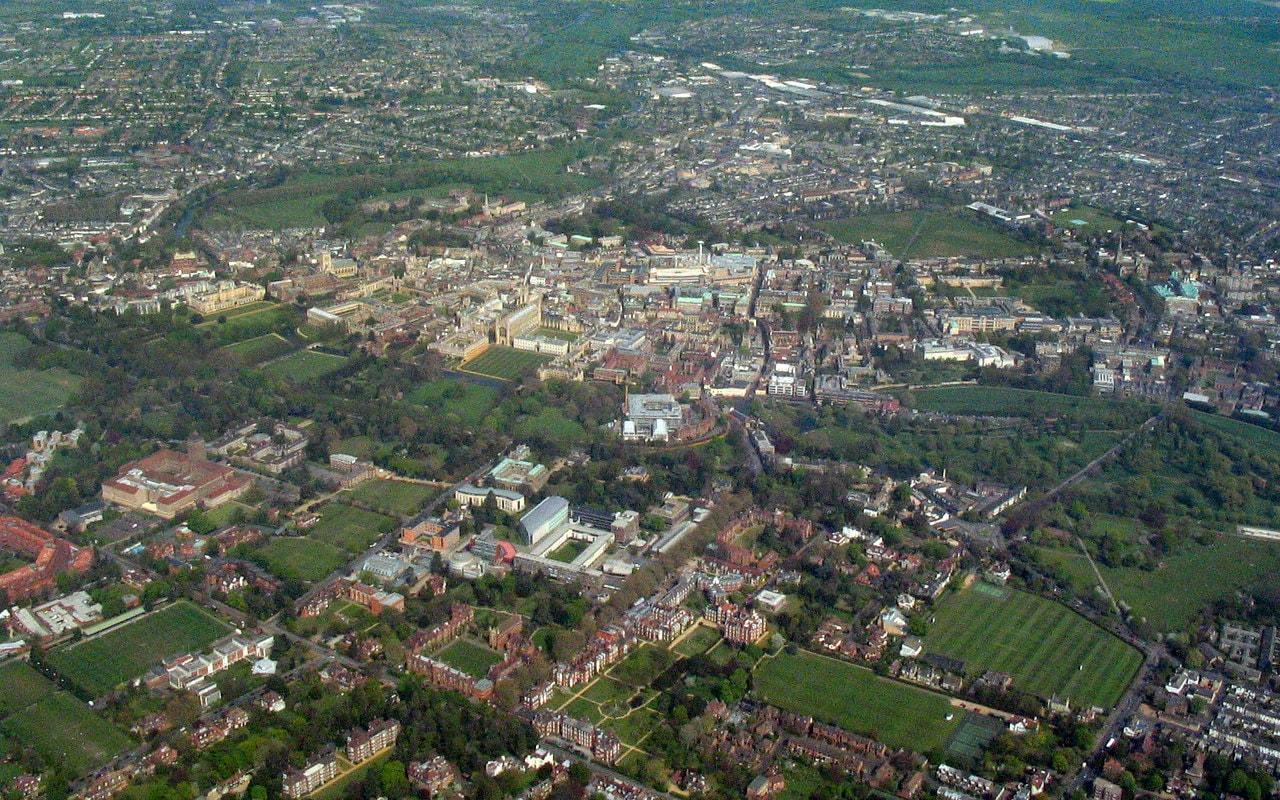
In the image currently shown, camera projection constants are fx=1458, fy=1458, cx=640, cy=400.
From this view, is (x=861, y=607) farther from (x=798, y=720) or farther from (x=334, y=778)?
(x=334, y=778)

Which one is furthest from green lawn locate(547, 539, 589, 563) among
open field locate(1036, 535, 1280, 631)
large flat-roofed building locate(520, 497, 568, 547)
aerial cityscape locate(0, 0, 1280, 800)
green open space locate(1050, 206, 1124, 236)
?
green open space locate(1050, 206, 1124, 236)

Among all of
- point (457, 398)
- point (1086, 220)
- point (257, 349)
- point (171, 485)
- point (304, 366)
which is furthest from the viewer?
point (1086, 220)

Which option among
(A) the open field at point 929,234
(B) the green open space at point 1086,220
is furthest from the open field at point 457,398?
(B) the green open space at point 1086,220

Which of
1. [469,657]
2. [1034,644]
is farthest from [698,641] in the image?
[1034,644]

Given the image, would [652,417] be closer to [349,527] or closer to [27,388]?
[349,527]

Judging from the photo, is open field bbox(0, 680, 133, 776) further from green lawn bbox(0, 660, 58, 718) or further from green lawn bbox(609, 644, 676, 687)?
green lawn bbox(609, 644, 676, 687)

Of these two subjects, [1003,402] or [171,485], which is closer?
[171,485]
